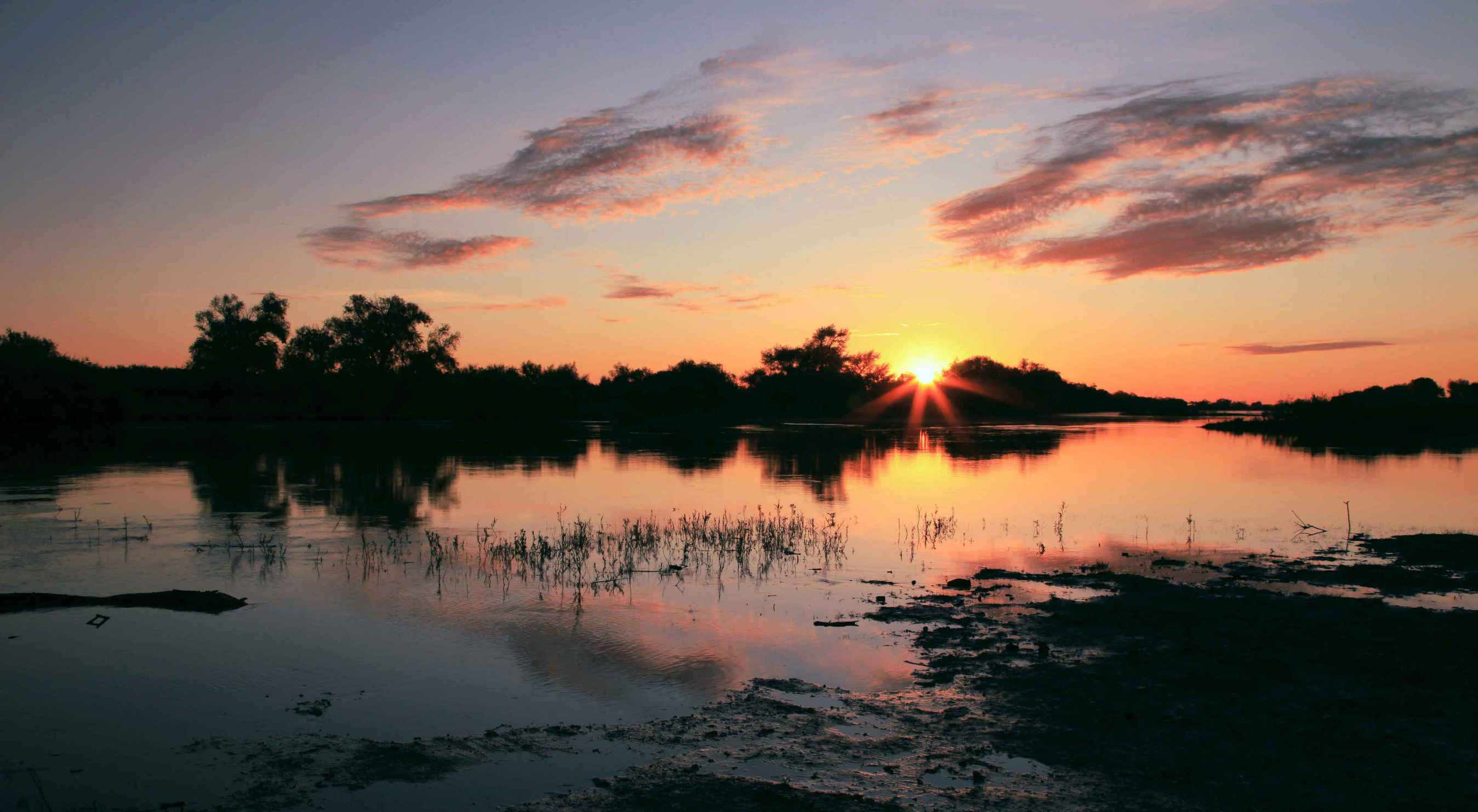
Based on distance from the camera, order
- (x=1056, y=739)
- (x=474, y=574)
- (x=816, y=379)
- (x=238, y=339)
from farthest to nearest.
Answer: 1. (x=816, y=379)
2. (x=238, y=339)
3. (x=474, y=574)
4. (x=1056, y=739)

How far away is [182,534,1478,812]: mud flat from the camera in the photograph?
6902 millimetres

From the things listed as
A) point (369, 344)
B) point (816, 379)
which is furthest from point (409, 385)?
point (816, 379)

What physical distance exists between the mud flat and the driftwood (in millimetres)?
6376

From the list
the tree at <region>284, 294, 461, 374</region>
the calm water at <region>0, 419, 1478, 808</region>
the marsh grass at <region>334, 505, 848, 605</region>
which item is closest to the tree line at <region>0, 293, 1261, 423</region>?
the tree at <region>284, 294, 461, 374</region>

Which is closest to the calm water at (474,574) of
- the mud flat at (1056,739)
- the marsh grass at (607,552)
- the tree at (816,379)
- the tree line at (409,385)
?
the marsh grass at (607,552)

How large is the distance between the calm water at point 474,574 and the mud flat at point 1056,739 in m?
0.68

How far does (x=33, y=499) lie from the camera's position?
27.4 metres

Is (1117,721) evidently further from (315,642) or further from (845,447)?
(845,447)

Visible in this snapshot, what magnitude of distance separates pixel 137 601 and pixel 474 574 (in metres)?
5.49

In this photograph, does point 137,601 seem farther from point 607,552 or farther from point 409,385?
point 409,385

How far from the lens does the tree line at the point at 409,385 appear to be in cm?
Answer: 8925

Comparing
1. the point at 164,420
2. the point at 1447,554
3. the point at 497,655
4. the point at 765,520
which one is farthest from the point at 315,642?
the point at 164,420

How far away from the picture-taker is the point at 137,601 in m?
13.8

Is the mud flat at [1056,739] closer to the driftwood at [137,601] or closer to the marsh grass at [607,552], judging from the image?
the driftwood at [137,601]
